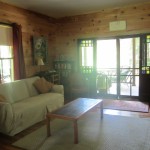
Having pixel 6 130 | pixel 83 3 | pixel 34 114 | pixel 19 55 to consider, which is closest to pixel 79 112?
pixel 34 114

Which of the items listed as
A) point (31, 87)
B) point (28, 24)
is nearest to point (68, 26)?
point (28, 24)

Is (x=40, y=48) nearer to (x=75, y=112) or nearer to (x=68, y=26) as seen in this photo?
(x=68, y=26)

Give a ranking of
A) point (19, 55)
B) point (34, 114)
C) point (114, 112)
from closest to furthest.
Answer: point (34, 114), point (114, 112), point (19, 55)

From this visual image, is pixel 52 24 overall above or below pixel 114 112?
above

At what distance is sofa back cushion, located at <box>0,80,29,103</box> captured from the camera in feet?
11.9

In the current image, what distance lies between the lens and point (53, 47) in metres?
6.14

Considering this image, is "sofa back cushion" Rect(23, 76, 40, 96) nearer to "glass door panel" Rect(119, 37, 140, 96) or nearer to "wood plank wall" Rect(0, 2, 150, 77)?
"wood plank wall" Rect(0, 2, 150, 77)

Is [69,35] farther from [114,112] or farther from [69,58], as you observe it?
[114,112]

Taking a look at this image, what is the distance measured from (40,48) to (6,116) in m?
2.84

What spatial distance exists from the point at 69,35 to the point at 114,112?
3053 mm

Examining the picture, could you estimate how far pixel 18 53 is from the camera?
4.48 meters

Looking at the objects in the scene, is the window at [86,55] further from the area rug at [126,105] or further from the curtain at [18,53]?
the curtain at [18,53]

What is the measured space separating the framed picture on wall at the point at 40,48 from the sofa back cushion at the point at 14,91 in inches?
51.5

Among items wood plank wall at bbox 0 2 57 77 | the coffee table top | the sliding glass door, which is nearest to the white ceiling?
wood plank wall at bbox 0 2 57 77
